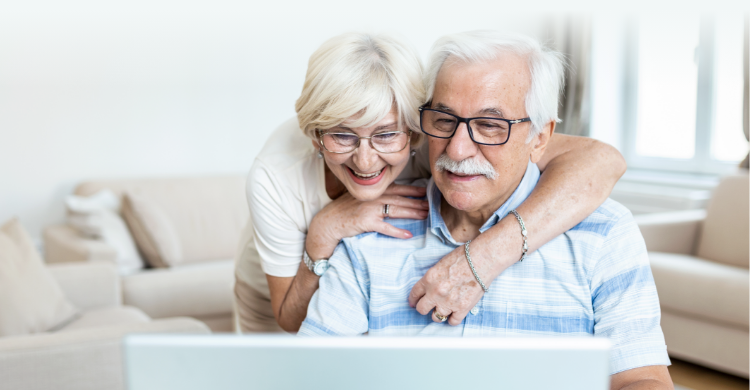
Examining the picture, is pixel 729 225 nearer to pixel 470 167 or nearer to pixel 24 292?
pixel 470 167

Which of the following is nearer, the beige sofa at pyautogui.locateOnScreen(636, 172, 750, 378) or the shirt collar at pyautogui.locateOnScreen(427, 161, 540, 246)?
the shirt collar at pyautogui.locateOnScreen(427, 161, 540, 246)

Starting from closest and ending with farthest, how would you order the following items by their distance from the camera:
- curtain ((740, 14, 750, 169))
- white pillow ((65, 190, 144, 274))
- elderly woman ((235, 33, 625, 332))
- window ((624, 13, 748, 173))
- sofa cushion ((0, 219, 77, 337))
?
elderly woman ((235, 33, 625, 332)) → sofa cushion ((0, 219, 77, 337)) → white pillow ((65, 190, 144, 274)) → curtain ((740, 14, 750, 169)) → window ((624, 13, 748, 173))

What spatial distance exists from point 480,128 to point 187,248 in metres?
2.93

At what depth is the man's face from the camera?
120 centimetres

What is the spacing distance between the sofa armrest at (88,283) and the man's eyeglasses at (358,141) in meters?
1.94

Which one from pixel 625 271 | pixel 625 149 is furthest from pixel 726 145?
pixel 625 271

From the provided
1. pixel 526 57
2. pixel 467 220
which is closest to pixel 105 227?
pixel 467 220

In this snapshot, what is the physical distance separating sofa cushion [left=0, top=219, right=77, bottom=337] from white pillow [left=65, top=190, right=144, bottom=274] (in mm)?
748

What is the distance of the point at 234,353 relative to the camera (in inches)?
23.1

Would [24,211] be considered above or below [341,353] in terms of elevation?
below

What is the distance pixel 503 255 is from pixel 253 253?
90 cm

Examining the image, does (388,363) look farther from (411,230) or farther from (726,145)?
(726,145)

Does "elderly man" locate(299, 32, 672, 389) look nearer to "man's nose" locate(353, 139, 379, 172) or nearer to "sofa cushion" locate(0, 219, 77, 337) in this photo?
"man's nose" locate(353, 139, 379, 172)

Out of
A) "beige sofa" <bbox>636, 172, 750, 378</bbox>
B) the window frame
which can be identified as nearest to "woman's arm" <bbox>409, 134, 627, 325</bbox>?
"beige sofa" <bbox>636, 172, 750, 378</bbox>
